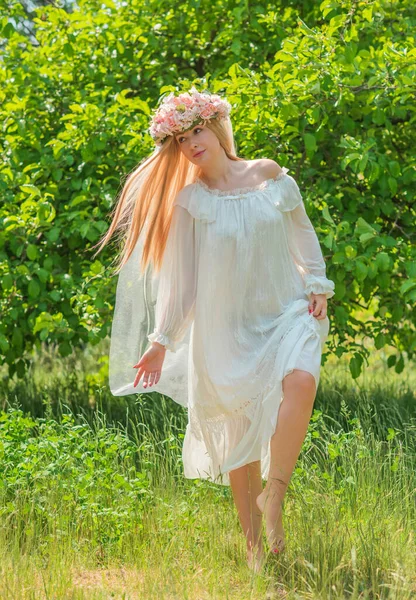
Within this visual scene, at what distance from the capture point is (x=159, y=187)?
3.82 meters

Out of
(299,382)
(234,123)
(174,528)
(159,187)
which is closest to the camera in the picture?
(299,382)

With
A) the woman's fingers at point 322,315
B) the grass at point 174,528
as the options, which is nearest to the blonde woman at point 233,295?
the woman's fingers at point 322,315

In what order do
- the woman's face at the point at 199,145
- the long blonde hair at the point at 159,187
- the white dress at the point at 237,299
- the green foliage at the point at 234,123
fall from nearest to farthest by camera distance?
the white dress at the point at 237,299 < the woman's face at the point at 199,145 < the long blonde hair at the point at 159,187 < the green foliage at the point at 234,123

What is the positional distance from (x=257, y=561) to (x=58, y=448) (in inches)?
51.9

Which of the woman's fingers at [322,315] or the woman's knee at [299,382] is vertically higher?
the woman's fingers at [322,315]

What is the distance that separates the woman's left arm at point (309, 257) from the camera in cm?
364

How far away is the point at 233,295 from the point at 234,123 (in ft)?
6.06

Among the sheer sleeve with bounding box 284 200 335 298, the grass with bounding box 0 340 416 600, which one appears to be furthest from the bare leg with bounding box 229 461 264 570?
the sheer sleeve with bounding box 284 200 335 298

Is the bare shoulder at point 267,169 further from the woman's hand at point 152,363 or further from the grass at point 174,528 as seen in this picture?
the grass at point 174,528

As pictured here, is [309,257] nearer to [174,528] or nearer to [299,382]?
[299,382]

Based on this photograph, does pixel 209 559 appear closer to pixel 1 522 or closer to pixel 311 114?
pixel 1 522

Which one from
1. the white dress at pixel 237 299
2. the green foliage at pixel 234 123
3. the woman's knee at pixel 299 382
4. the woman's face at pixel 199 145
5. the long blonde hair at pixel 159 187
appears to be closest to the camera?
the woman's knee at pixel 299 382

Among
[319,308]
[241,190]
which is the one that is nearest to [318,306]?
[319,308]

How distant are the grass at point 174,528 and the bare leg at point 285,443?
0.45ft
